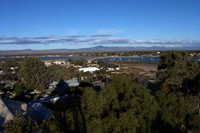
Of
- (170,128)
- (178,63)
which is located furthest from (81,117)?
(178,63)

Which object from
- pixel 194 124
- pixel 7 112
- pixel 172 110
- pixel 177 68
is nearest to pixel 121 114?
pixel 172 110

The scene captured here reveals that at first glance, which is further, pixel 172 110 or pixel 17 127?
pixel 172 110

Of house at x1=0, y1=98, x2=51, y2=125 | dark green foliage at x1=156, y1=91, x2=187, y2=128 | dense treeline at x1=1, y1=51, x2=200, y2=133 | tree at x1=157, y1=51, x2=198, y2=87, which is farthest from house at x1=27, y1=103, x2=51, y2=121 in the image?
tree at x1=157, y1=51, x2=198, y2=87

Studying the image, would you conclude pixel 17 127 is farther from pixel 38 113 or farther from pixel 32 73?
pixel 32 73

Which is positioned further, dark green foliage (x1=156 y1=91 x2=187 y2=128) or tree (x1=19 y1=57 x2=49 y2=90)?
tree (x1=19 y1=57 x2=49 y2=90)

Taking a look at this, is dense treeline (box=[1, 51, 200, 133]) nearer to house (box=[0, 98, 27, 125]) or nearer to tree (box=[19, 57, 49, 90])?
house (box=[0, 98, 27, 125])

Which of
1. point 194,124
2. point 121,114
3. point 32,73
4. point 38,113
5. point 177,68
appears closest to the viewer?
point 121,114

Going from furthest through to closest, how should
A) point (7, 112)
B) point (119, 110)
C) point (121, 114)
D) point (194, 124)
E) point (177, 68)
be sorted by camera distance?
point (177, 68) < point (7, 112) < point (194, 124) < point (119, 110) < point (121, 114)

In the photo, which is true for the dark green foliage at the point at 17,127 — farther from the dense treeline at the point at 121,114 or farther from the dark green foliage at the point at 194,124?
the dark green foliage at the point at 194,124
